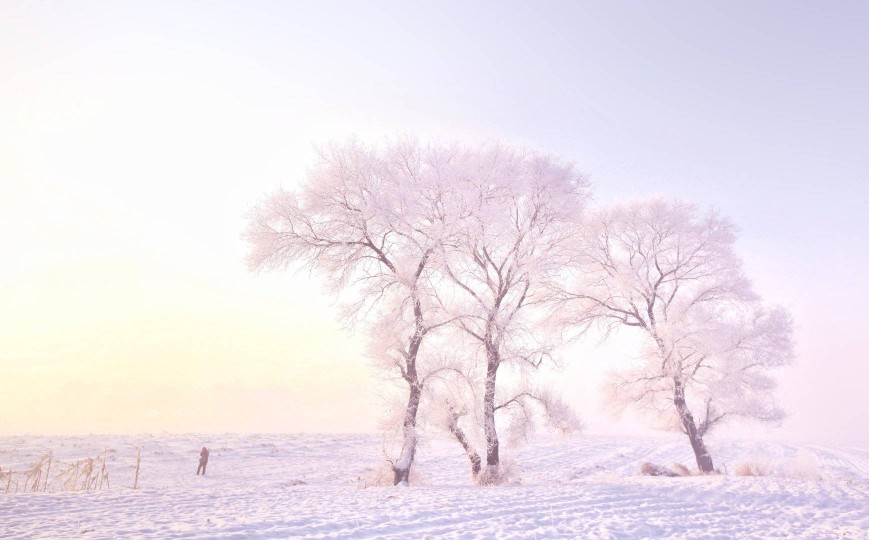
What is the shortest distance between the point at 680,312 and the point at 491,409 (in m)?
9.75

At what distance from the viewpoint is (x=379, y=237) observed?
1614cm

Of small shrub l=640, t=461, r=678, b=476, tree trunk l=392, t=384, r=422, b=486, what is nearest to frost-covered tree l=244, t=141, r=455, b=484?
tree trunk l=392, t=384, r=422, b=486

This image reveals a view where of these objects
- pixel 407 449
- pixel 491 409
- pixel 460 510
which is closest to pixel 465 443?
pixel 491 409

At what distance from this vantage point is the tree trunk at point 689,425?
1919cm

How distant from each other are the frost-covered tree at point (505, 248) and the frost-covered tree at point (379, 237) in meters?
0.87

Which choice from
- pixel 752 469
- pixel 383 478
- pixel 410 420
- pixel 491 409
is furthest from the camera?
pixel 752 469

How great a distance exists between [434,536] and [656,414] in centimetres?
1637

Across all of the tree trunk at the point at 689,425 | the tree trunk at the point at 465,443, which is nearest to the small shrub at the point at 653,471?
the tree trunk at the point at 689,425

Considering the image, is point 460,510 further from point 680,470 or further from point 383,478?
point 680,470

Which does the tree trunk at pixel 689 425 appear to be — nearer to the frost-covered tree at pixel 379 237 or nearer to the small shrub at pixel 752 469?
the small shrub at pixel 752 469

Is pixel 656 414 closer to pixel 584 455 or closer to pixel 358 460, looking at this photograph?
pixel 584 455

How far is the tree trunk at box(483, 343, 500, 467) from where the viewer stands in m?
15.4

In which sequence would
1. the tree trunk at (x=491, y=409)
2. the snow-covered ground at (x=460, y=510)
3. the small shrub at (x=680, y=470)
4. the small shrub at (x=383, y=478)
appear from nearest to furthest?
1. the snow-covered ground at (x=460, y=510)
2. the small shrub at (x=383, y=478)
3. the tree trunk at (x=491, y=409)
4. the small shrub at (x=680, y=470)

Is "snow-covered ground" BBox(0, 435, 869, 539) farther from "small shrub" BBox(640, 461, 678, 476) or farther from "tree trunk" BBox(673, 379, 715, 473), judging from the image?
"small shrub" BBox(640, 461, 678, 476)
